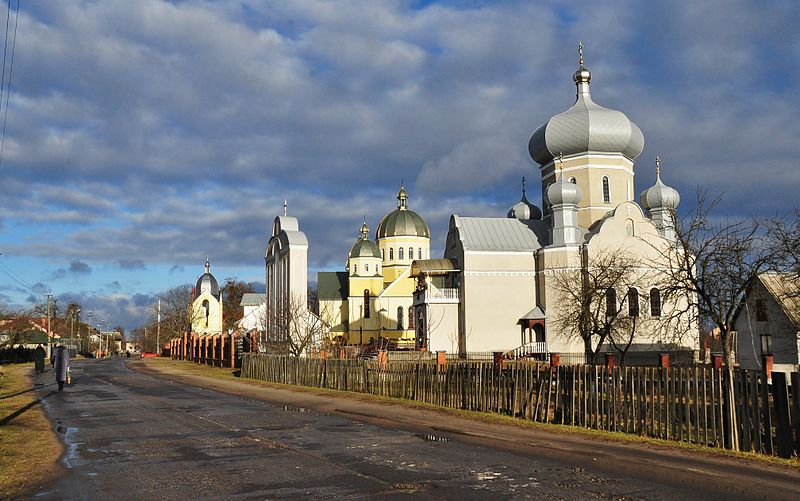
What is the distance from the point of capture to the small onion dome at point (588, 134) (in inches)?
1961

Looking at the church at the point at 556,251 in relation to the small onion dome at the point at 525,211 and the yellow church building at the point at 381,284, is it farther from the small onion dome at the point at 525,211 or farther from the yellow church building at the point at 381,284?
the yellow church building at the point at 381,284

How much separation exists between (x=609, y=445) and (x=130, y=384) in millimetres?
24546

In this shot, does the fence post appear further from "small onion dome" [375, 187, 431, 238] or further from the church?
"small onion dome" [375, 187, 431, 238]

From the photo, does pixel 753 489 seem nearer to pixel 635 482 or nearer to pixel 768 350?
pixel 635 482

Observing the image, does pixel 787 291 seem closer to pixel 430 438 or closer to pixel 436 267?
pixel 430 438

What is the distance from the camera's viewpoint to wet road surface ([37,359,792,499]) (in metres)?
8.79

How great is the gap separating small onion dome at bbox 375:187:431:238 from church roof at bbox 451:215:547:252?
2706 cm

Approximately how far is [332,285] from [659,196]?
4165 cm

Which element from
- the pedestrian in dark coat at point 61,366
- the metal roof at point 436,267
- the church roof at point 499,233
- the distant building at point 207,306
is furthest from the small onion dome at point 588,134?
the distant building at point 207,306

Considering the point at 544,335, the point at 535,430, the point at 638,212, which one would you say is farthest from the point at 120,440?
the point at 638,212

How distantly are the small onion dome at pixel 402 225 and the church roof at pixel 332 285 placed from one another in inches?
279

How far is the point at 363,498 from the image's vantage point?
8344 millimetres

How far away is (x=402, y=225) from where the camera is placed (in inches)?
3083

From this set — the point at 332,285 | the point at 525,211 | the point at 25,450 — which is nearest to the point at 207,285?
the point at 332,285
